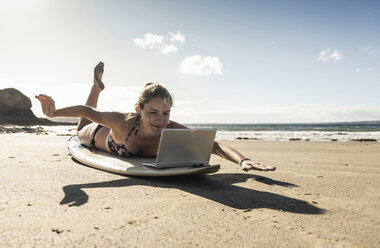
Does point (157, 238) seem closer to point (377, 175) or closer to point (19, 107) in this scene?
point (377, 175)

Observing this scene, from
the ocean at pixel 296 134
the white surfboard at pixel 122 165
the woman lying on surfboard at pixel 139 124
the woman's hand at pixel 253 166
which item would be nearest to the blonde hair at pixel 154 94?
the woman lying on surfboard at pixel 139 124

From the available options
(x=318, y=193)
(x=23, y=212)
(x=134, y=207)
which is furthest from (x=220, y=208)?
(x=23, y=212)

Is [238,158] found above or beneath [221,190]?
above

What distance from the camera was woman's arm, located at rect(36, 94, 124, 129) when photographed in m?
3.08

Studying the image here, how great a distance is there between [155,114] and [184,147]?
1.73ft

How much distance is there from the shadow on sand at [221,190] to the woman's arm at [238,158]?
200mm

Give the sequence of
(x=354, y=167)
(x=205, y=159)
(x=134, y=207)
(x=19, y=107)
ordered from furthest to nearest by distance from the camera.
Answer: (x=19, y=107)
(x=354, y=167)
(x=205, y=159)
(x=134, y=207)

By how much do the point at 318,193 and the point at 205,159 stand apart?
1.15m

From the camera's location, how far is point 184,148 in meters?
A: 2.87

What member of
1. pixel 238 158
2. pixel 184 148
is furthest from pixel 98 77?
pixel 238 158

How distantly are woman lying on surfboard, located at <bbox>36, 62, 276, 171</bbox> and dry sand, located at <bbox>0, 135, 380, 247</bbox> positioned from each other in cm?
47

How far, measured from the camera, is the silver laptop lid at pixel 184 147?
2.71 m

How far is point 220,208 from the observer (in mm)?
1906

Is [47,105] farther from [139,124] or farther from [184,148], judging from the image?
[184,148]
